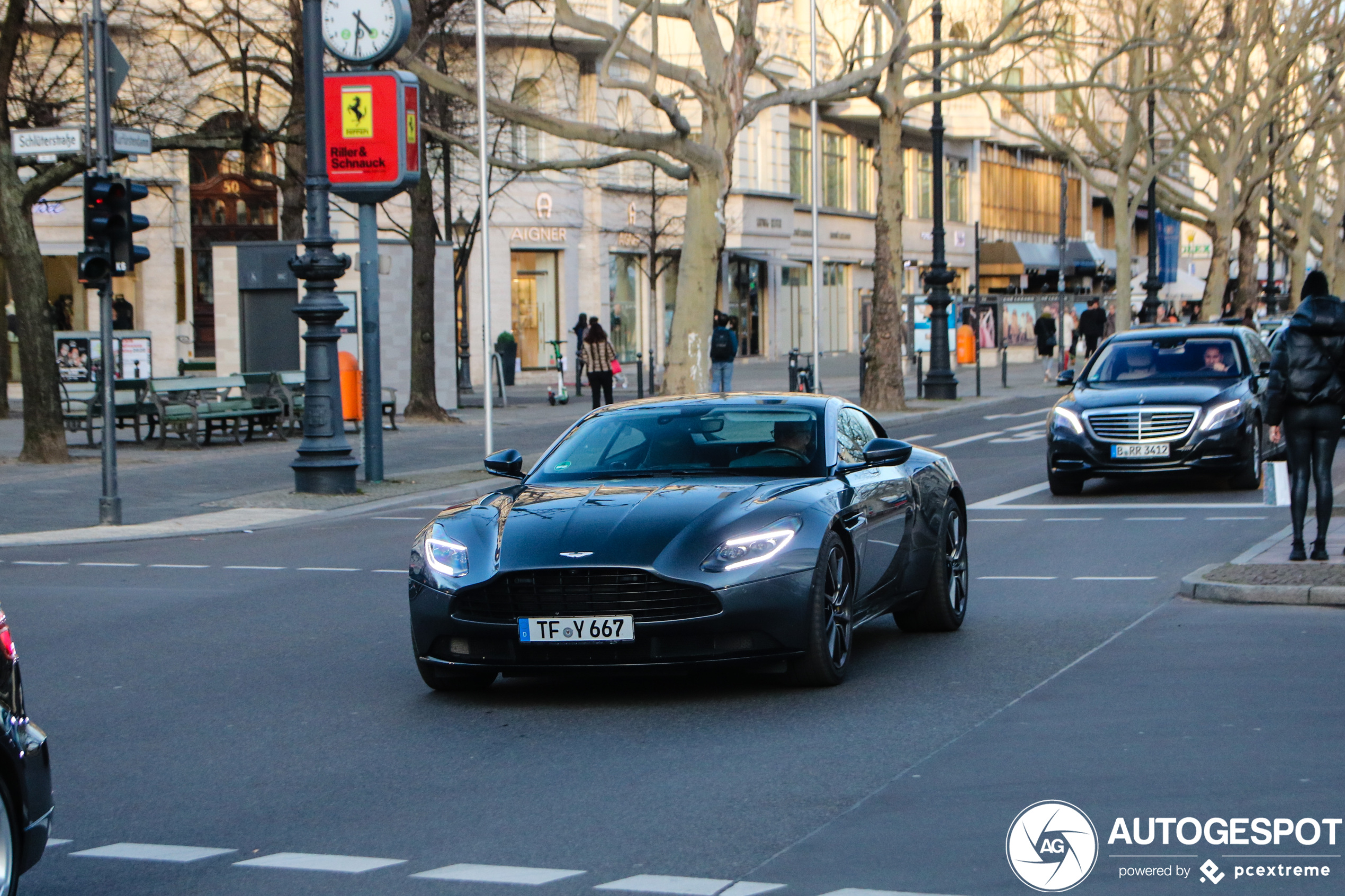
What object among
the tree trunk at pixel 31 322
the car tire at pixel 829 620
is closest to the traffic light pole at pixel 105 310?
the tree trunk at pixel 31 322

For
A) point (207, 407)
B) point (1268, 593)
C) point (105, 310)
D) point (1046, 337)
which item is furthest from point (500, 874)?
point (1046, 337)

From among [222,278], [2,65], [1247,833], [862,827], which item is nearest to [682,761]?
[862,827]

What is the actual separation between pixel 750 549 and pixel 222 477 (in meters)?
14.9

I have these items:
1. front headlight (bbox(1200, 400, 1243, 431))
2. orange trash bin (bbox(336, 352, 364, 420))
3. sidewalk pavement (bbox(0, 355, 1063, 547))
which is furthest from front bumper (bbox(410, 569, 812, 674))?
orange trash bin (bbox(336, 352, 364, 420))

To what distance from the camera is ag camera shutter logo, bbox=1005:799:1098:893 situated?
5.29m

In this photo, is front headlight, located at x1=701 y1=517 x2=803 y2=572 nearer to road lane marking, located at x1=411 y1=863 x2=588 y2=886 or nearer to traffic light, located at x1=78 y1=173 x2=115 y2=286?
road lane marking, located at x1=411 y1=863 x2=588 y2=886

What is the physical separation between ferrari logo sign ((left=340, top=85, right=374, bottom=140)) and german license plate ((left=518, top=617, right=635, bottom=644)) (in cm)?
1360

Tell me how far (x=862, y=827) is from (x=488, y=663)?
8.35 feet

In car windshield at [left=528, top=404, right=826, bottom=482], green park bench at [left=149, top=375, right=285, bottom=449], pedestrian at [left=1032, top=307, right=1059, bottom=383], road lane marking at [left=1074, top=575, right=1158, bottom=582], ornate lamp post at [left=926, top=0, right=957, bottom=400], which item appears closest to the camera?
car windshield at [left=528, top=404, right=826, bottom=482]

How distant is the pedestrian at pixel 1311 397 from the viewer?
11.4 metres

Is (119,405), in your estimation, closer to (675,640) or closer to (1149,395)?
(1149,395)

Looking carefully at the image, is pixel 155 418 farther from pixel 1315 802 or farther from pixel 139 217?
pixel 1315 802

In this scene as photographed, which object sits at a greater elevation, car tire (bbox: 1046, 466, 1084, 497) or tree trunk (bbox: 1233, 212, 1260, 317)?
tree trunk (bbox: 1233, 212, 1260, 317)

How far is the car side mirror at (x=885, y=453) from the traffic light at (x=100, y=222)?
31.9 ft
